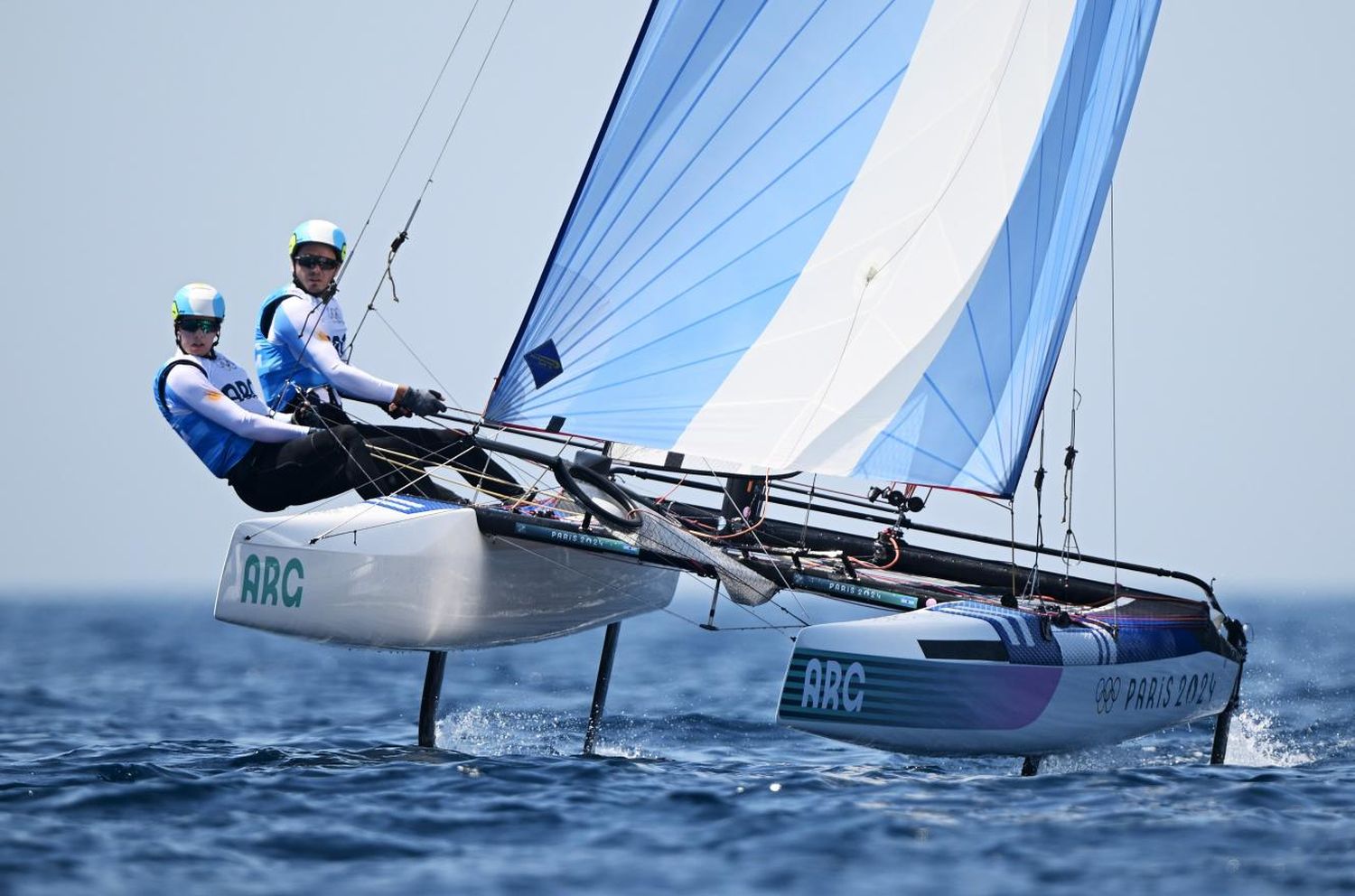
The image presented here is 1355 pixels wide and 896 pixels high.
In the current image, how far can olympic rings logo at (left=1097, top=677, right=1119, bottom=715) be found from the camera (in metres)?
7.67

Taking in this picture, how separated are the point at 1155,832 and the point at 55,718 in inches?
289

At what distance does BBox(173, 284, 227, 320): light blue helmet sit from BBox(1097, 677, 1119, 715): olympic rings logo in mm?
4216

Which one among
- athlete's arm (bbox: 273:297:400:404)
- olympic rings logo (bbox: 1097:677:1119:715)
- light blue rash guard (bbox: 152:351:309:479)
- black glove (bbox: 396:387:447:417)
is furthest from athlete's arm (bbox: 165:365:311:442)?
olympic rings logo (bbox: 1097:677:1119:715)

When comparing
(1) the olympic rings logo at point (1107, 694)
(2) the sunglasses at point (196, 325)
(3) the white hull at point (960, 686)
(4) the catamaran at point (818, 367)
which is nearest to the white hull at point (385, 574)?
(4) the catamaran at point (818, 367)

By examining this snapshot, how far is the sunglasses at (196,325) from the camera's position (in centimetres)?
768

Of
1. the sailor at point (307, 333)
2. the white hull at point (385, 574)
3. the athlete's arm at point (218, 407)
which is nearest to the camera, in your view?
the white hull at point (385, 574)

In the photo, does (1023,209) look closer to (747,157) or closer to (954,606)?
(747,157)

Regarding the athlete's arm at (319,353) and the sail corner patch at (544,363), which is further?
the sail corner patch at (544,363)

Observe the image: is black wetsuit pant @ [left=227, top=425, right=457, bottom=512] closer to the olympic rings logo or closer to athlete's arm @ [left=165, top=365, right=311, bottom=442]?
athlete's arm @ [left=165, top=365, right=311, bottom=442]

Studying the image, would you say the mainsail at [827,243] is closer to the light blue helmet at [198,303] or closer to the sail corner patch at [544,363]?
the sail corner patch at [544,363]

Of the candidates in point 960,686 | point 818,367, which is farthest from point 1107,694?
point 818,367

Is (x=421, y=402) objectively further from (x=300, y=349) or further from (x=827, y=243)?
(x=827, y=243)

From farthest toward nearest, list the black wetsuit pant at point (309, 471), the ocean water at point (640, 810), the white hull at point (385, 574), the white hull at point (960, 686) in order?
the black wetsuit pant at point (309, 471), the white hull at point (385, 574), the white hull at point (960, 686), the ocean water at point (640, 810)

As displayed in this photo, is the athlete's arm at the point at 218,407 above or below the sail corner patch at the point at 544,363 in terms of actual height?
below
